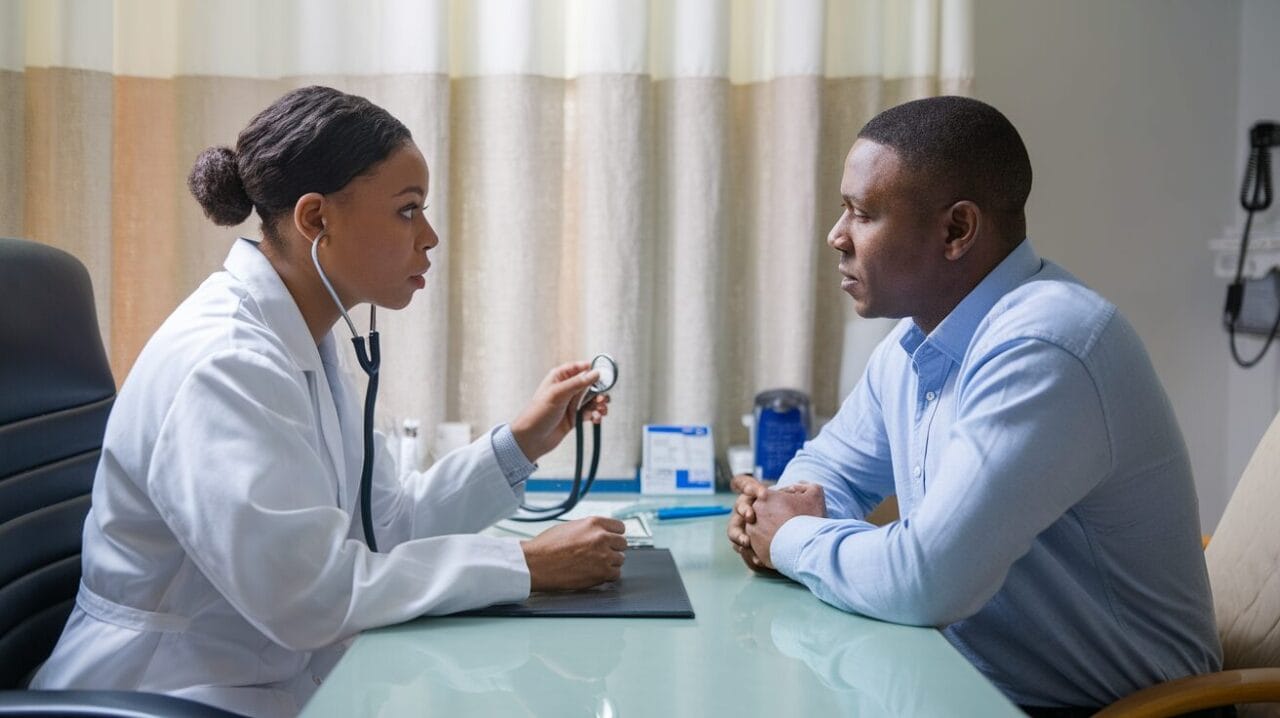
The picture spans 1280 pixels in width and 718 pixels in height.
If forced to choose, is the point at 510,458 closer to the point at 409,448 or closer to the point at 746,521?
the point at 746,521

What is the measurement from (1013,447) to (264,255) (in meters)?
0.90

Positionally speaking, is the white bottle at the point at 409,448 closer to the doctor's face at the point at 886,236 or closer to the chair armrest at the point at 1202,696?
the doctor's face at the point at 886,236

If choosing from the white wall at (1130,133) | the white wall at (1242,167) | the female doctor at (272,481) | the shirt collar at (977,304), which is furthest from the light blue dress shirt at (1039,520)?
the white wall at (1242,167)

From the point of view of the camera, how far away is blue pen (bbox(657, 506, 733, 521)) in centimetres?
189

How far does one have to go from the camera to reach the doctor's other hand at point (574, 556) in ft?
4.27

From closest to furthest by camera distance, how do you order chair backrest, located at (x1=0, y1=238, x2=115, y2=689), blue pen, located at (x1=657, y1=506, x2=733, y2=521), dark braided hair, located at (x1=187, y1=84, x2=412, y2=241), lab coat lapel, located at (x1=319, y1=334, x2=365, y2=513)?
chair backrest, located at (x1=0, y1=238, x2=115, y2=689), dark braided hair, located at (x1=187, y1=84, x2=412, y2=241), lab coat lapel, located at (x1=319, y1=334, x2=365, y2=513), blue pen, located at (x1=657, y1=506, x2=733, y2=521)

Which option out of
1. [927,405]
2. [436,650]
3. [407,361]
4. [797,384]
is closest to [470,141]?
[407,361]

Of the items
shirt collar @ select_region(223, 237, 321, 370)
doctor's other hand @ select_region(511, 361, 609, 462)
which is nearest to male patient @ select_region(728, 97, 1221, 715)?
doctor's other hand @ select_region(511, 361, 609, 462)

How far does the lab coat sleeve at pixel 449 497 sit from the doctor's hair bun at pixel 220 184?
407 mm

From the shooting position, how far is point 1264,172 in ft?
8.14

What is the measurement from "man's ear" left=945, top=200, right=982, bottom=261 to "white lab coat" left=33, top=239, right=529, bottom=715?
1.98 ft

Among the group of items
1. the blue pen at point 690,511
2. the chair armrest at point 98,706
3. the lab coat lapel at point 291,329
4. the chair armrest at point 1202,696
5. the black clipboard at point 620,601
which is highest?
the lab coat lapel at point 291,329

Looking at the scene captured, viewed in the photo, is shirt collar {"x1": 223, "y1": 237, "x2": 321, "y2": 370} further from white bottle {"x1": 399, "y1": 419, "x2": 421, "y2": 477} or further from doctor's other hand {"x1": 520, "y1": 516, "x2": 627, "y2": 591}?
white bottle {"x1": 399, "y1": 419, "x2": 421, "y2": 477}

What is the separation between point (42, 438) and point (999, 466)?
3.41 ft
